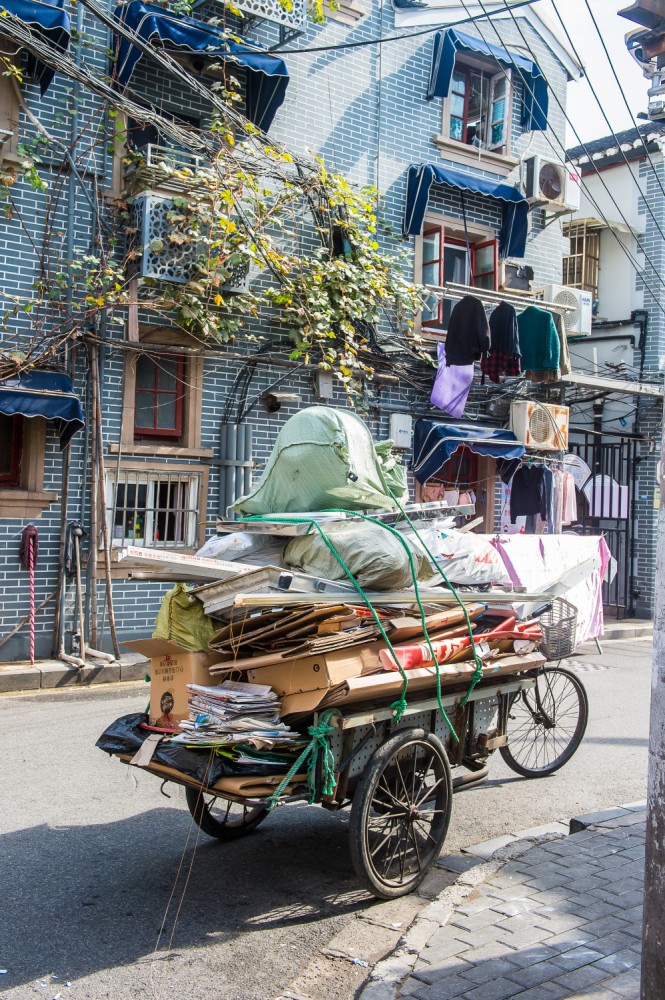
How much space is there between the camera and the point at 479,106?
16328mm

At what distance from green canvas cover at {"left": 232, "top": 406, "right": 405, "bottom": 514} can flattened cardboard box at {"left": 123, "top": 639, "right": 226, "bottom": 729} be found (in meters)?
1.25

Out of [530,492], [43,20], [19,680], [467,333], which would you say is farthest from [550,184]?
[19,680]

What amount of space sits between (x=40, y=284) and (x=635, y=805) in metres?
8.61

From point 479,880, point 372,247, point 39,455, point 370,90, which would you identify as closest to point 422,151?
point 370,90

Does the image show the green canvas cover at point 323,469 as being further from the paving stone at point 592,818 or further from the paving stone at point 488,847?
the paving stone at point 592,818

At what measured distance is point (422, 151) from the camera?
50.1 ft

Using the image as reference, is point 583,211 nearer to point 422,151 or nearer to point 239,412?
point 422,151

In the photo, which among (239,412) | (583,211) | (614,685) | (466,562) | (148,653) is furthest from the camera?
(583,211)

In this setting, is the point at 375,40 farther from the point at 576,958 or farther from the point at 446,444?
the point at 576,958

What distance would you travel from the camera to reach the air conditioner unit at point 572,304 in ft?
54.7

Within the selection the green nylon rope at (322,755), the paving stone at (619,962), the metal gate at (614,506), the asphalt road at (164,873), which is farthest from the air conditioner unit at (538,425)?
the paving stone at (619,962)

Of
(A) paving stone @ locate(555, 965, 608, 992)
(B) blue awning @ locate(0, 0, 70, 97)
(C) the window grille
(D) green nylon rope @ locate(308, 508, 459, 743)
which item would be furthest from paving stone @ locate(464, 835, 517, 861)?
(C) the window grille

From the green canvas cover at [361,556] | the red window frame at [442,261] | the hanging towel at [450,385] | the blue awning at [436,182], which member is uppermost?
the blue awning at [436,182]

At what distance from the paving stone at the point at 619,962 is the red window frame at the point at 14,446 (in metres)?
9.08
